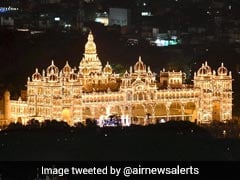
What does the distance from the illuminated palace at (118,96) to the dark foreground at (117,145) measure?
2.31m

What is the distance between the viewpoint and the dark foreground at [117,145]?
11.4 m

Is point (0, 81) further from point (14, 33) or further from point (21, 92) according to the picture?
point (14, 33)

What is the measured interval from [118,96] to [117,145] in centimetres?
430

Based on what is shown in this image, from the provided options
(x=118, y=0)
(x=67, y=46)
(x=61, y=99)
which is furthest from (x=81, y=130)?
(x=118, y=0)

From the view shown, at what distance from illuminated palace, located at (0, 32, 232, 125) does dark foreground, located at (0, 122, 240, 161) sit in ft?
7.59

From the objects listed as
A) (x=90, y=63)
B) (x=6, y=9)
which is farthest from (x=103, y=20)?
(x=90, y=63)

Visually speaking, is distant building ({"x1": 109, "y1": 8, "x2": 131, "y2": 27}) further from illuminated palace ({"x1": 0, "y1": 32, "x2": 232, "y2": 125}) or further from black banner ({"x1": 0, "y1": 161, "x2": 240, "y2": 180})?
black banner ({"x1": 0, "y1": 161, "x2": 240, "y2": 180})

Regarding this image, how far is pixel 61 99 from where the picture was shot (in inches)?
634

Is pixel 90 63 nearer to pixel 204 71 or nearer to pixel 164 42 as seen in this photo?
pixel 204 71

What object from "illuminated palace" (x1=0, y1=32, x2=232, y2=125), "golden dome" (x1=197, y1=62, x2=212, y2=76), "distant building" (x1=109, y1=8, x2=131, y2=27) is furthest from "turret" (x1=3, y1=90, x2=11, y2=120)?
"distant building" (x1=109, y1=8, x2=131, y2=27)

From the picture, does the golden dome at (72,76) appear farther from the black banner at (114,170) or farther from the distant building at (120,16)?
the distant building at (120,16)

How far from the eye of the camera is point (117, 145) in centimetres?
1230

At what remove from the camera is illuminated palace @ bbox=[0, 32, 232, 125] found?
16.1m

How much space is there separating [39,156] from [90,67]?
19.2 feet
